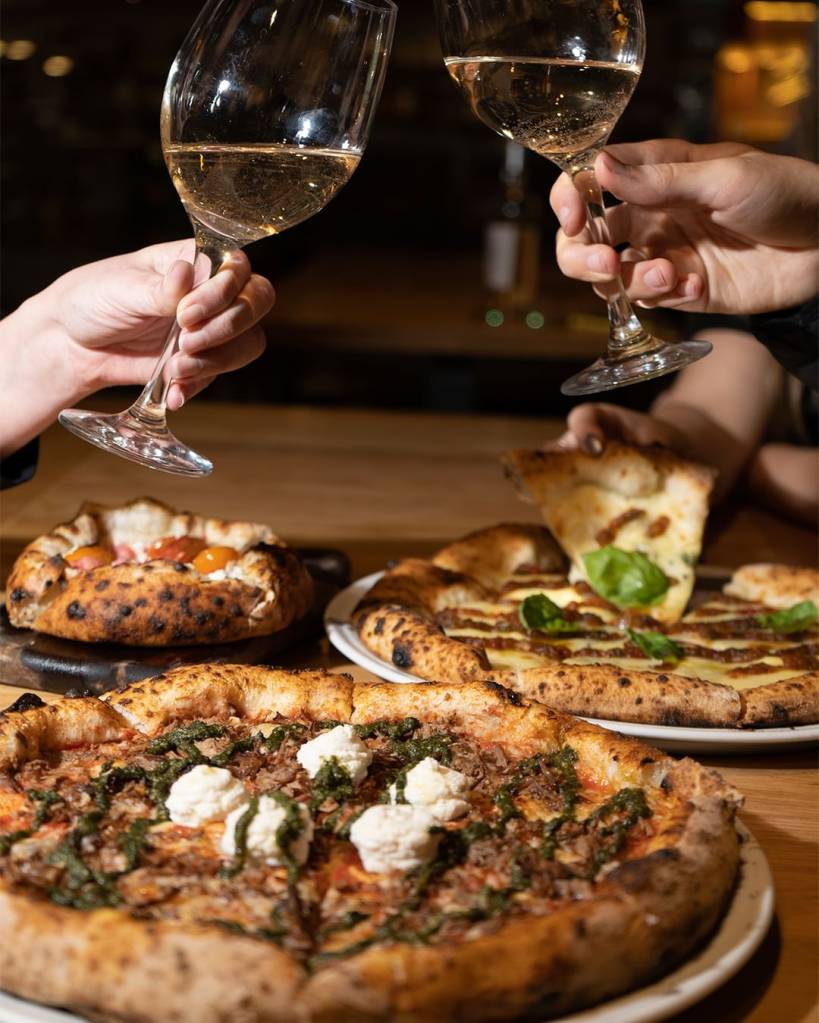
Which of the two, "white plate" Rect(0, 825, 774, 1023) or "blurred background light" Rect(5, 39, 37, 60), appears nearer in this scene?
"white plate" Rect(0, 825, 774, 1023)

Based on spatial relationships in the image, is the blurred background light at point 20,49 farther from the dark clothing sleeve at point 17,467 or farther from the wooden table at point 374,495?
the dark clothing sleeve at point 17,467

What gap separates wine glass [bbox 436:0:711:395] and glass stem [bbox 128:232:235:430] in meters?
0.38

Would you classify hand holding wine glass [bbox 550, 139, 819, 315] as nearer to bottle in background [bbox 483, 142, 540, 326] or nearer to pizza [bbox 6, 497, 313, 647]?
pizza [bbox 6, 497, 313, 647]

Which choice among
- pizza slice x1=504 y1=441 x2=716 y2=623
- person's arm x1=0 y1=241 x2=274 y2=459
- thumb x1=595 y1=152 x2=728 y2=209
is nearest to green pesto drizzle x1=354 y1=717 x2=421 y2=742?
person's arm x1=0 y1=241 x2=274 y2=459

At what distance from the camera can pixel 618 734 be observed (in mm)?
1357

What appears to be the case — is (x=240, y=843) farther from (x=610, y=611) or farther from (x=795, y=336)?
(x=795, y=336)

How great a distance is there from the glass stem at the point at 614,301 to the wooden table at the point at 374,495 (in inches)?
23.8

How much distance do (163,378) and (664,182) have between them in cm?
79

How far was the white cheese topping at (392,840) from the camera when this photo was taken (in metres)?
1.10

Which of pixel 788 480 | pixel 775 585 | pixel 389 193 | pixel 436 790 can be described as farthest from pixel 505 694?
pixel 389 193

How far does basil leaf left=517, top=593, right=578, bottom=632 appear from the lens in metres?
1.86

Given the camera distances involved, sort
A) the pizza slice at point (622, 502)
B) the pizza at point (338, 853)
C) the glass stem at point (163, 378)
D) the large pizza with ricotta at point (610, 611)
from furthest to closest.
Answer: the pizza slice at point (622, 502), the glass stem at point (163, 378), the large pizza with ricotta at point (610, 611), the pizza at point (338, 853)

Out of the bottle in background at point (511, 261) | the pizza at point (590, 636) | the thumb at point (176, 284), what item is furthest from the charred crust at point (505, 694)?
the bottle in background at point (511, 261)

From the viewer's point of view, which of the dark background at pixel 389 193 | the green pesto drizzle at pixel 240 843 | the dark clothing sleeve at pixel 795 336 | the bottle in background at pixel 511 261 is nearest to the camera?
the green pesto drizzle at pixel 240 843
